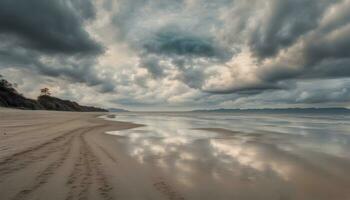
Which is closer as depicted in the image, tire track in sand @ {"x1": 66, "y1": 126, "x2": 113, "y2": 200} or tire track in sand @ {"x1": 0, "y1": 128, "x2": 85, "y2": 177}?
tire track in sand @ {"x1": 66, "y1": 126, "x2": 113, "y2": 200}

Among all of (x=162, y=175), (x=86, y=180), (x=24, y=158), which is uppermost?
(x=24, y=158)

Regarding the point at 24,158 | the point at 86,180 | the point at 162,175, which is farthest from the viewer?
the point at 24,158

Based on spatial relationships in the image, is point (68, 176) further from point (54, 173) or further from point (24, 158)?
point (24, 158)

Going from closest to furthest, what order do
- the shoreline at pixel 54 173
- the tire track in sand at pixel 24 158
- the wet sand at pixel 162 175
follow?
the shoreline at pixel 54 173 → the wet sand at pixel 162 175 → the tire track in sand at pixel 24 158

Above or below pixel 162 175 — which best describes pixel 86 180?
above

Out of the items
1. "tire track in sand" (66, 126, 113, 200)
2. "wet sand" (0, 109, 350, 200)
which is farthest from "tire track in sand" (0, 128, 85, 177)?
"tire track in sand" (66, 126, 113, 200)

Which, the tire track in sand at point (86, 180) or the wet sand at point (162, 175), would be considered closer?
→ the tire track in sand at point (86, 180)

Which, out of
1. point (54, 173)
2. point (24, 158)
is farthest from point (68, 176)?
point (24, 158)

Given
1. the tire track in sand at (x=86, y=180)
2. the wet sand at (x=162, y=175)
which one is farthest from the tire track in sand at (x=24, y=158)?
the tire track in sand at (x=86, y=180)

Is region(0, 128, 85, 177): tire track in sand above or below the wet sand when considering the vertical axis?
above

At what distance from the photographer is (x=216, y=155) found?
31.0 ft

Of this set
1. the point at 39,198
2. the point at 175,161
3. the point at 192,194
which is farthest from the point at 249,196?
the point at 39,198

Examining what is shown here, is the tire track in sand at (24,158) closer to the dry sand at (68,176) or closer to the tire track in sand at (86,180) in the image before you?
the dry sand at (68,176)

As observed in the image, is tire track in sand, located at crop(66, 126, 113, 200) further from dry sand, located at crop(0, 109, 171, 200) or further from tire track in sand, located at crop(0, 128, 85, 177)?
tire track in sand, located at crop(0, 128, 85, 177)
